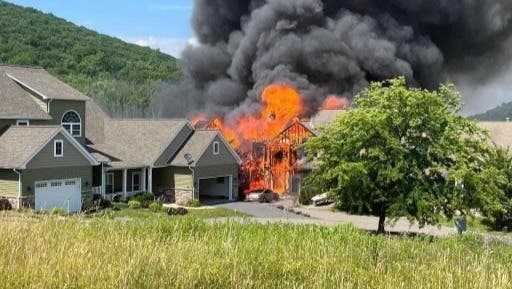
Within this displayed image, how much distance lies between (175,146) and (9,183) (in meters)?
13.5

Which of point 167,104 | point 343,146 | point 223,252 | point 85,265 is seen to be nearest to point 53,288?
point 85,265

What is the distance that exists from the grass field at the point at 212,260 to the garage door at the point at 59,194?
24.6 meters

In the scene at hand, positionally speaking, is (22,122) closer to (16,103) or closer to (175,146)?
(16,103)

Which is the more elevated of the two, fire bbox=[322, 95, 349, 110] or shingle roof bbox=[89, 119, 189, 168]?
fire bbox=[322, 95, 349, 110]

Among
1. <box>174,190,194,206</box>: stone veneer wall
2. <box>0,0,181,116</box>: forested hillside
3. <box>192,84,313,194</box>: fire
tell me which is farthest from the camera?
<box>0,0,181,116</box>: forested hillside

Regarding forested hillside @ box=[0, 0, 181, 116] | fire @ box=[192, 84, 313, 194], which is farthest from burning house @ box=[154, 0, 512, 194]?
forested hillside @ box=[0, 0, 181, 116]

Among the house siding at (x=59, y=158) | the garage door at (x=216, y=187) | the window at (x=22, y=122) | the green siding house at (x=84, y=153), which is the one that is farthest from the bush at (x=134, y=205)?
the garage door at (x=216, y=187)

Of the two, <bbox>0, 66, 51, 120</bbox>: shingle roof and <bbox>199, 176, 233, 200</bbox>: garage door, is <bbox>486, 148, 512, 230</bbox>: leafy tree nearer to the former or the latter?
<bbox>199, 176, 233, 200</bbox>: garage door

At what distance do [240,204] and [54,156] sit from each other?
42.2ft

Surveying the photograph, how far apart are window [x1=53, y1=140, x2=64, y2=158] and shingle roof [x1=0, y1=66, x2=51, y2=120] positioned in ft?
12.3

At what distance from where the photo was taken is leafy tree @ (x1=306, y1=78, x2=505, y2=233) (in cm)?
2673

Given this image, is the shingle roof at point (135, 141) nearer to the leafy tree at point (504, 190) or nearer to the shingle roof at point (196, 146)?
the shingle roof at point (196, 146)

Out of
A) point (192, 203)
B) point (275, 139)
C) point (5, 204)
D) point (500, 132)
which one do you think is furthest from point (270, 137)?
point (5, 204)

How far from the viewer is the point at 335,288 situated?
8.43m
